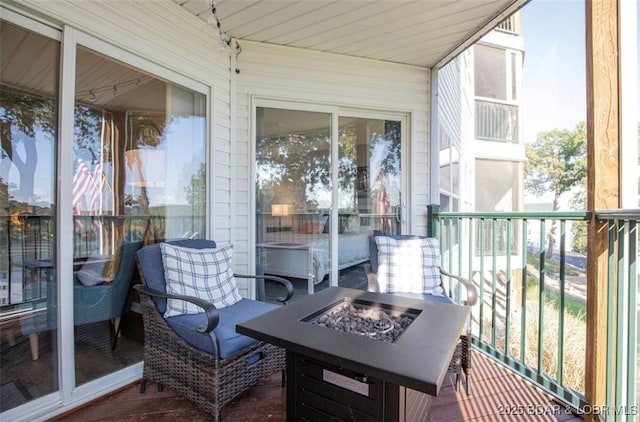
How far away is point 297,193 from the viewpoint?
319cm

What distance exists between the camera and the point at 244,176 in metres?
2.94

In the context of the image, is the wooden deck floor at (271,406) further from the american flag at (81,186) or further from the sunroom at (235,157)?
the american flag at (81,186)

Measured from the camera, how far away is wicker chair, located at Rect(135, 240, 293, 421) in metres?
1.61

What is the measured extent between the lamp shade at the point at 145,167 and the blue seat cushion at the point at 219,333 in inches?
44.7

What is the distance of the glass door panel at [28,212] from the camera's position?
5.61 ft

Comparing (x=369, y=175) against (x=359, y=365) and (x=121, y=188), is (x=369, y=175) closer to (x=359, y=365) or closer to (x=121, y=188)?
(x=121, y=188)

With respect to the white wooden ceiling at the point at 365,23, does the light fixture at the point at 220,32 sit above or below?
below

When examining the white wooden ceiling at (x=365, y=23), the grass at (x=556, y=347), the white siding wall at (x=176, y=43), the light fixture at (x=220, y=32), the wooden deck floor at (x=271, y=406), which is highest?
the white wooden ceiling at (x=365, y=23)

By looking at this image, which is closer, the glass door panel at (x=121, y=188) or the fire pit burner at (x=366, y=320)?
the fire pit burner at (x=366, y=320)

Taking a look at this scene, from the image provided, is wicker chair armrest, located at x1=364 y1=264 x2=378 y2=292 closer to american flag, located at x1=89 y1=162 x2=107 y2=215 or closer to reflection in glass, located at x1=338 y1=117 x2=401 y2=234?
reflection in glass, located at x1=338 y1=117 x2=401 y2=234

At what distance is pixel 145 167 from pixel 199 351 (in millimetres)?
1508

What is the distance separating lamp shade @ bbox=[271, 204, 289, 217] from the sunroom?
0.05 feet

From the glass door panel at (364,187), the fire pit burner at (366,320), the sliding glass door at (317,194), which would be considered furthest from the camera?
the glass door panel at (364,187)

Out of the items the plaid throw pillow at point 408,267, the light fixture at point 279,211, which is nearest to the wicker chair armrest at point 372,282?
the plaid throw pillow at point 408,267
